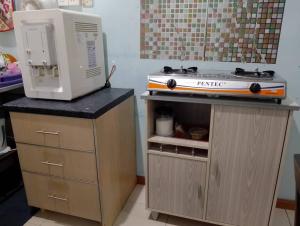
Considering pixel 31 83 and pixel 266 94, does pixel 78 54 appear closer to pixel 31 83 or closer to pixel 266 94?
pixel 31 83

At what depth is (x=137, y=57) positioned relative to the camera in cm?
175

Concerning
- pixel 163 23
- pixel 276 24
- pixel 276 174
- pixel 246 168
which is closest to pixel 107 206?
pixel 246 168

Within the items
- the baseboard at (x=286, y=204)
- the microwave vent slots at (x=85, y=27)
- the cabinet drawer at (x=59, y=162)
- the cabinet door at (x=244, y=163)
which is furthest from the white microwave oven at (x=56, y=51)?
the baseboard at (x=286, y=204)

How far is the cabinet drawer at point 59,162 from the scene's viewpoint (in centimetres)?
138

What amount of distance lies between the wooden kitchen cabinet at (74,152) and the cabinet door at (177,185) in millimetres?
276

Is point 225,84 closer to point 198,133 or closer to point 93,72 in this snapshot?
point 198,133

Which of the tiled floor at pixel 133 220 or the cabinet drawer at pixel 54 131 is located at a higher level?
the cabinet drawer at pixel 54 131

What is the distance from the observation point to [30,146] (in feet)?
4.81

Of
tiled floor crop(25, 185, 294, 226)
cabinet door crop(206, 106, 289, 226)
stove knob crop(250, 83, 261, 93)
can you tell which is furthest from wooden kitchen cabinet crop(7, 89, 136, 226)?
stove knob crop(250, 83, 261, 93)

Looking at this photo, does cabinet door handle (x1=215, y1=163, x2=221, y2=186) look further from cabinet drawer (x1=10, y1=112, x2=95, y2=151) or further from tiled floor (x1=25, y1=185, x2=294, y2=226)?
cabinet drawer (x1=10, y1=112, x2=95, y2=151)

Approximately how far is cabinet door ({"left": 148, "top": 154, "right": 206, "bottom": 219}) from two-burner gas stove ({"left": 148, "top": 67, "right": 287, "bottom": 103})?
440mm

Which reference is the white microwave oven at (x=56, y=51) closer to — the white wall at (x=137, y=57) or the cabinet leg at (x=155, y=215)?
the white wall at (x=137, y=57)

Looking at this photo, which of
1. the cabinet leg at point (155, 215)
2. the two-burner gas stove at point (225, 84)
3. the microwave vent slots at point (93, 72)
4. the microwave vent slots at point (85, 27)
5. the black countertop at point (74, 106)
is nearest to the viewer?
the two-burner gas stove at point (225, 84)

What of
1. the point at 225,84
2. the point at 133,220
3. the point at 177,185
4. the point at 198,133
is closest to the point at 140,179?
the point at 133,220
